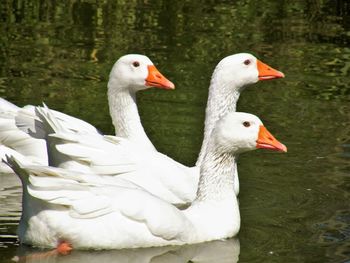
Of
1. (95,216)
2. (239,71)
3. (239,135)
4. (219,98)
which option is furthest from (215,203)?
(239,71)

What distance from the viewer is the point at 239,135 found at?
441 inches

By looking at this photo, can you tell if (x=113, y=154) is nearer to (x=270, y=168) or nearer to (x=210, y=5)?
(x=270, y=168)

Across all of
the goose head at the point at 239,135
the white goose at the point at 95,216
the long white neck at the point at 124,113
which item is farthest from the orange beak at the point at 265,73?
the white goose at the point at 95,216

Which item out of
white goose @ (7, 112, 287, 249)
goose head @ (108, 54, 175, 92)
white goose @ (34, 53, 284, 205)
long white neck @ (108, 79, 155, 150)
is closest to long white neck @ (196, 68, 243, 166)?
white goose @ (34, 53, 284, 205)

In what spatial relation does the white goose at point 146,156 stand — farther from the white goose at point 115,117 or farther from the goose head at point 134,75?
the goose head at point 134,75

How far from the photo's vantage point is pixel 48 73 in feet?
56.9

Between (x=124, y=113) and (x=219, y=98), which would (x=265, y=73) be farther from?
(x=124, y=113)

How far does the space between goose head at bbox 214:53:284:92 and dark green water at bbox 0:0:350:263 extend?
1.13 m

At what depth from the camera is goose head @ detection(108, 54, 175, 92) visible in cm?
1323

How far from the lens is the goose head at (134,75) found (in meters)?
13.2

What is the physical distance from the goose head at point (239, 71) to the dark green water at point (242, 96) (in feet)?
3.72

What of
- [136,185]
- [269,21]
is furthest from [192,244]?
[269,21]

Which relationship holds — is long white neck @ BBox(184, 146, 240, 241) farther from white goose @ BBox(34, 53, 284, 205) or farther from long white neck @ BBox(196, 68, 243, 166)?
long white neck @ BBox(196, 68, 243, 166)

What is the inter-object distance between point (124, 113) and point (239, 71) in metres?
1.46
